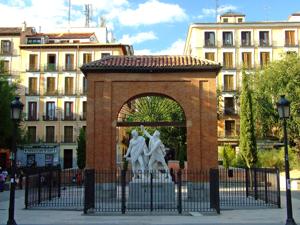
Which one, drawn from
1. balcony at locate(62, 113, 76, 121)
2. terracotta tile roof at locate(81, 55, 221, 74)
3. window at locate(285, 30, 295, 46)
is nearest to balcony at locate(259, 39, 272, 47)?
window at locate(285, 30, 295, 46)

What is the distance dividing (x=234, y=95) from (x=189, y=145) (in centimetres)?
3363

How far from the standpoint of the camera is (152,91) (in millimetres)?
21109

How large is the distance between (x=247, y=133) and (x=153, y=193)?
15.7 meters

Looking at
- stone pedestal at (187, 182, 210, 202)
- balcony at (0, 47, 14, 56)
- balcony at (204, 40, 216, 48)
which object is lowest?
stone pedestal at (187, 182, 210, 202)

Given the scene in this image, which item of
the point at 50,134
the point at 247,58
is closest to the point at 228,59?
the point at 247,58

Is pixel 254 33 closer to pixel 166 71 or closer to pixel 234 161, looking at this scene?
pixel 234 161

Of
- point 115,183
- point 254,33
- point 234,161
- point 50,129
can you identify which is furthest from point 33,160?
point 115,183

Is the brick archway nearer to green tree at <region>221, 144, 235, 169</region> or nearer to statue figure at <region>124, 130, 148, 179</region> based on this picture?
statue figure at <region>124, 130, 148, 179</region>

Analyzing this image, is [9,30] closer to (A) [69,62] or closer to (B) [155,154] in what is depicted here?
(A) [69,62]

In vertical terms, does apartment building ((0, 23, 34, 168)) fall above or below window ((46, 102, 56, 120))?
above

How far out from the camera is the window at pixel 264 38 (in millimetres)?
54562

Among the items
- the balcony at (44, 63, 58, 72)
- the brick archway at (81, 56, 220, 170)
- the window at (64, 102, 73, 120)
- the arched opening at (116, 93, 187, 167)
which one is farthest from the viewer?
the balcony at (44, 63, 58, 72)

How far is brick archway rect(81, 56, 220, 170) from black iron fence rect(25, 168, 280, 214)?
41.3 inches

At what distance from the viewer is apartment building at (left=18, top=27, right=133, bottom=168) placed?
53.2m
